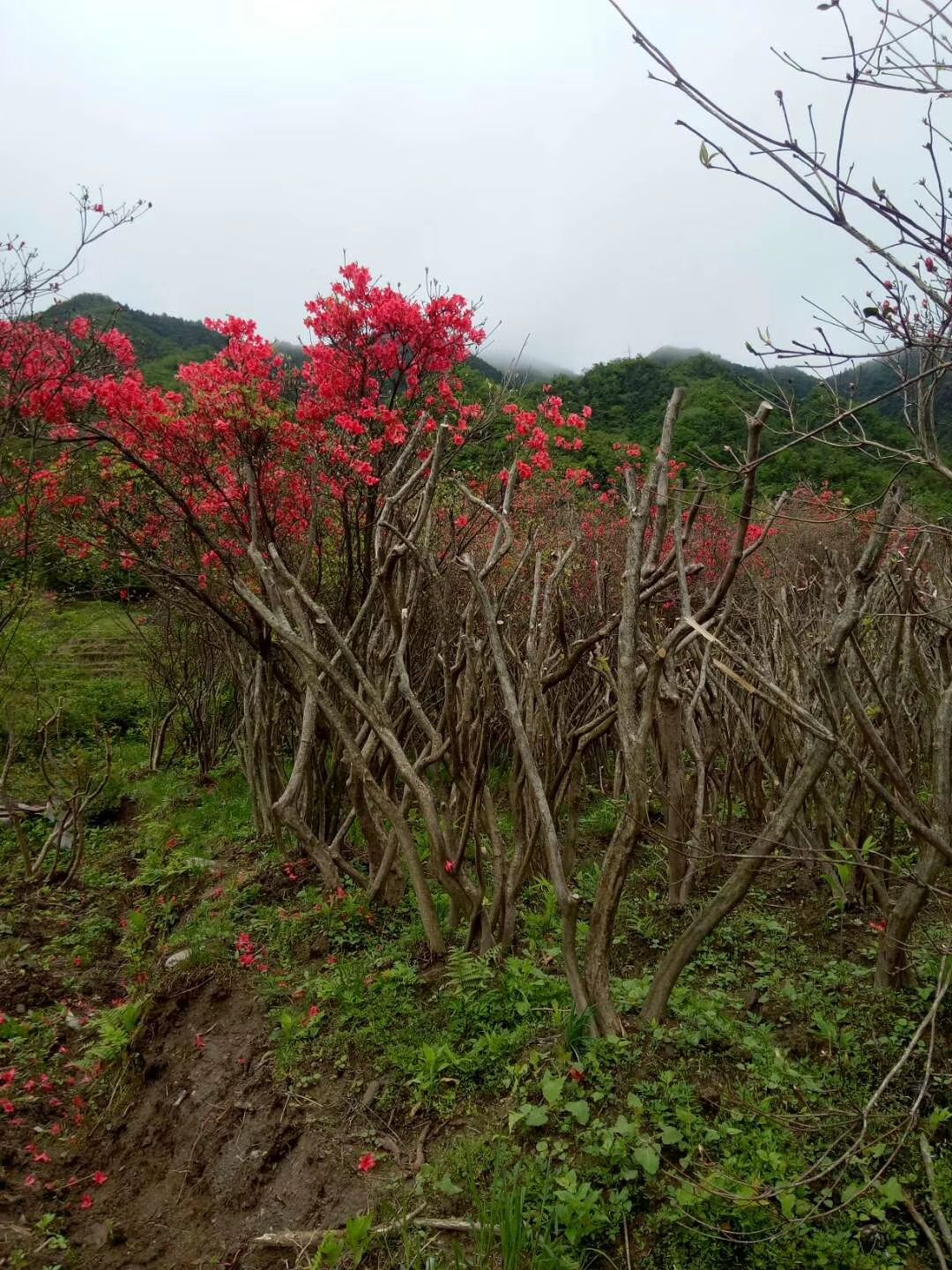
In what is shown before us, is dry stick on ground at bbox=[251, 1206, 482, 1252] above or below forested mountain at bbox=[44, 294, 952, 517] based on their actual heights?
below

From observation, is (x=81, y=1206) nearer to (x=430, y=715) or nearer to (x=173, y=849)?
(x=173, y=849)

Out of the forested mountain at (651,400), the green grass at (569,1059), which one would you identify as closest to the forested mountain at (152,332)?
the forested mountain at (651,400)

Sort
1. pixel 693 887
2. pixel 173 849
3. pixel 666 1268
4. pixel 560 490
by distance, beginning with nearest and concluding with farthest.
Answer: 1. pixel 666 1268
2. pixel 693 887
3. pixel 173 849
4. pixel 560 490

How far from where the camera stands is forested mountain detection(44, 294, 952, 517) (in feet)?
25.8

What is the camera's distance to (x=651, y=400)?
17938 millimetres

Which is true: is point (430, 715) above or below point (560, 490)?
below

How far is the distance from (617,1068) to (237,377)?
470 cm

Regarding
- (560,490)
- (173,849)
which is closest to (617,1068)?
(173,849)

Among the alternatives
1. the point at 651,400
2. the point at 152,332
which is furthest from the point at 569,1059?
the point at 152,332

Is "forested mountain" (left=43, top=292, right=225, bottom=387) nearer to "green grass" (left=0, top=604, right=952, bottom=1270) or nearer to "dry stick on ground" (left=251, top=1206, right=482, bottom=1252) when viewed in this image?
"green grass" (left=0, top=604, right=952, bottom=1270)

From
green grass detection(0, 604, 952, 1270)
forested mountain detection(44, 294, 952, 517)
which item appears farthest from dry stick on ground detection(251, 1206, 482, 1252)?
forested mountain detection(44, 294, 952, 517)

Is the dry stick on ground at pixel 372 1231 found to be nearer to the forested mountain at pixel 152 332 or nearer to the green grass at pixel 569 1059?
the green grass at pixel 569 1059

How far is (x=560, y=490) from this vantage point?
28.1ft

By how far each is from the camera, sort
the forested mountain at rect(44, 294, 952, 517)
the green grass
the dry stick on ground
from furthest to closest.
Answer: the forested mountain at rect(44, 294, 952, 517) < the dry stick on ground < the green grass
